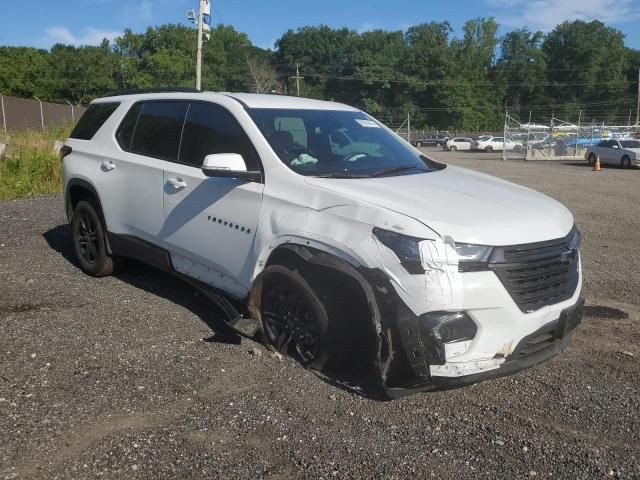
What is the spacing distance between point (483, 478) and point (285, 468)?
0.95 meters

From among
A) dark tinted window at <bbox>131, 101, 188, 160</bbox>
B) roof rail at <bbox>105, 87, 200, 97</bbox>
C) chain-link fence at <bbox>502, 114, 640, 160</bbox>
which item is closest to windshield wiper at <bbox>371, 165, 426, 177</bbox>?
dark tinted window at <bbox>131, 101, 188, 160</bbox>

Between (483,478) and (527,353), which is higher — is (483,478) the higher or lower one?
the lower one

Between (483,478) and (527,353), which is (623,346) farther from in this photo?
(483,478)

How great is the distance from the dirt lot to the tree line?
81.9 m

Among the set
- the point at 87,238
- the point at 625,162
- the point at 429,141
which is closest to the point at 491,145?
the point at 429,141

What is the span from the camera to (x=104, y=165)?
5.59 m

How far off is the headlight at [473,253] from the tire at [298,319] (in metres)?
0.88

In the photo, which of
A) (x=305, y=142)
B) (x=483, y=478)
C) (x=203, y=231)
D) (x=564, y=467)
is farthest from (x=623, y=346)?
(x=203, y=231)

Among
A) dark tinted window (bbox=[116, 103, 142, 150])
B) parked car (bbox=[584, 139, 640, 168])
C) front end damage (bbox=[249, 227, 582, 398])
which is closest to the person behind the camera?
front end damage (bbox=[249, 227, 582, 398])

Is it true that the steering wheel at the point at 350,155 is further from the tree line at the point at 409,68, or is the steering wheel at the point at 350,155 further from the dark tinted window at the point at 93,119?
the tree line at the point at 409,68

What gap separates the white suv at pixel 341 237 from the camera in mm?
3213

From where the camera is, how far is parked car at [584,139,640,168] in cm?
2634

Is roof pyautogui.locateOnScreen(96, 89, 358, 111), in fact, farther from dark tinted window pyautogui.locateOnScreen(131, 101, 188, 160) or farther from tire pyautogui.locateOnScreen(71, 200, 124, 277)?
tire pyautogui.locateOnScreen(71, 200, 124, 277)

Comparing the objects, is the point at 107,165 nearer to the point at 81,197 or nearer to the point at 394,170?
the point at 81,197
